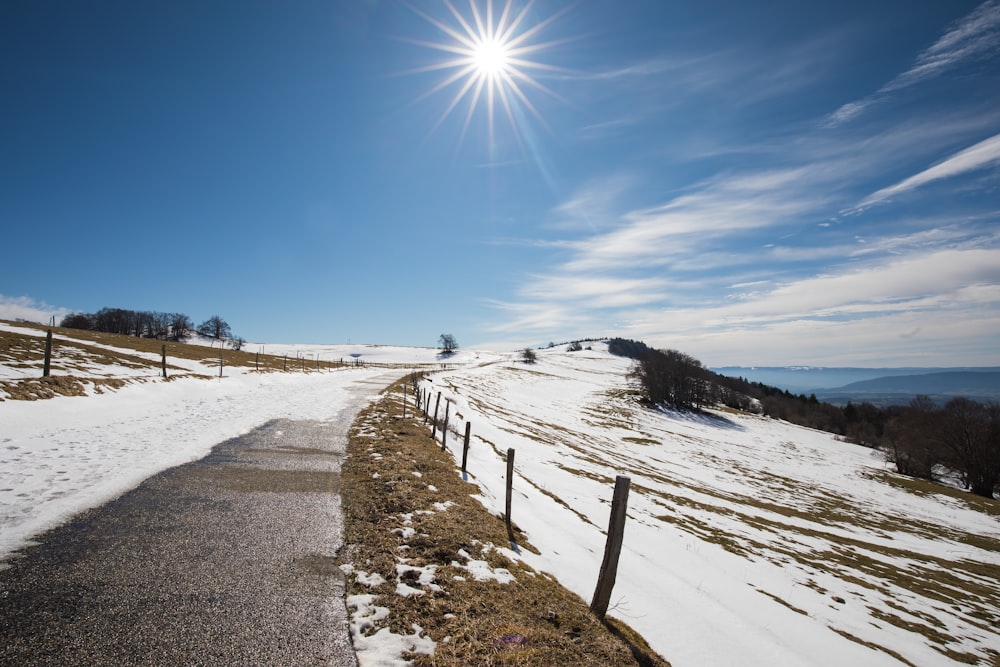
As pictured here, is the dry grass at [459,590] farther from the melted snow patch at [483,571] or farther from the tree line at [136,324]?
the tree line at [136,324]

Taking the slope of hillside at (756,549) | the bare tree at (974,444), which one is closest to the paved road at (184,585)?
the slope of hillside at (756,549)

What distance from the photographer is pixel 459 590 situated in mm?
5992

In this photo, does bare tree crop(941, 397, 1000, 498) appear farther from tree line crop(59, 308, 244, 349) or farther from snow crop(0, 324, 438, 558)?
tree line crop(59, 308, 244, 349)

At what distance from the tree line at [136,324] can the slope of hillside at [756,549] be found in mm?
137921

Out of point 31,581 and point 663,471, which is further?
point 663,471

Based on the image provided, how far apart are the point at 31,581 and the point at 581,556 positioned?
9556 millimetres

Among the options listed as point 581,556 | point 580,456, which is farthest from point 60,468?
point 580,456

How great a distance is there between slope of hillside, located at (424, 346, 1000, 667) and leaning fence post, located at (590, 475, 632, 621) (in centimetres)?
98

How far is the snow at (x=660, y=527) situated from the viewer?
24.1 ft

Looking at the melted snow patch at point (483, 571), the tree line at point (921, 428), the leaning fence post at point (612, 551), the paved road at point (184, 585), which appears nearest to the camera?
the paved road at point (184, 585)

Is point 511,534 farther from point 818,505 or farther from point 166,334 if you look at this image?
point 166,334

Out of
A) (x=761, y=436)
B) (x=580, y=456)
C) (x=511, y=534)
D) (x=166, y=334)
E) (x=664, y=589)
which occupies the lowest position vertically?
(x=761, y=436)

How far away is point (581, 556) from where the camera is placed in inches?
367

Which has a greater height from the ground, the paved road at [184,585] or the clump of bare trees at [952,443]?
the paved road at [184,585]
